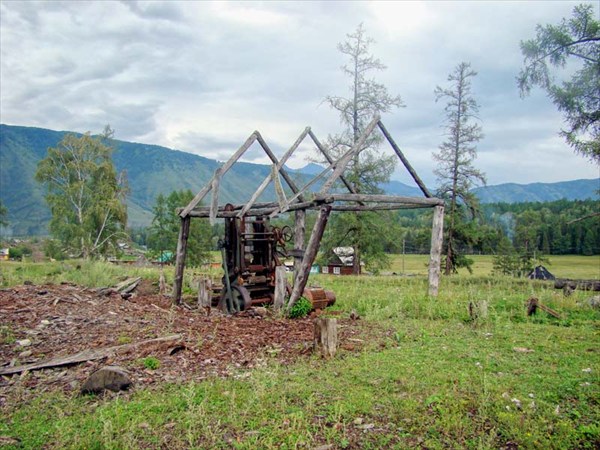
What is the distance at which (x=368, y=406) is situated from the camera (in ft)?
14.9

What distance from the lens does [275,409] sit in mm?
4469

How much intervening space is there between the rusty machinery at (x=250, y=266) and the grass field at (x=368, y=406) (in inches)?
165

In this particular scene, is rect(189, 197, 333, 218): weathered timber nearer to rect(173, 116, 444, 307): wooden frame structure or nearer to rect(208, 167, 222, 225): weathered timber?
rect(173, 116, 444, 307): wooden frame structure

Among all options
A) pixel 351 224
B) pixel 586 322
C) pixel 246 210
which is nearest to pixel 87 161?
pixel 351 224

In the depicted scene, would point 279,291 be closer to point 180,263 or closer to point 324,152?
point 180,263

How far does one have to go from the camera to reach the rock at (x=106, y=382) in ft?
16.4

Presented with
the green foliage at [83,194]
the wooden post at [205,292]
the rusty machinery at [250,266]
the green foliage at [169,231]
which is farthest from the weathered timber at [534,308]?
the green foliage at [169,231]

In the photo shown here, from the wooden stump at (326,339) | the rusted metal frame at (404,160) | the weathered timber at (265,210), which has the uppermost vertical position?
the rusted metal frame at (404,160)

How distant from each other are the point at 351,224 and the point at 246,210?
1314 centimetres

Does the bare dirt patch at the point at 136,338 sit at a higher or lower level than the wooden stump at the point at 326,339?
lower

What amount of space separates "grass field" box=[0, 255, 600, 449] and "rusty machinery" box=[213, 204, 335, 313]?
165 inches

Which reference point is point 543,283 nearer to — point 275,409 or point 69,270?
point 275,409

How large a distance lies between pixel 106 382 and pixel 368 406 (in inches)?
112

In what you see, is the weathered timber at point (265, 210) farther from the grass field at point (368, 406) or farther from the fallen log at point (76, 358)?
the fallen log at point (76, 358)
